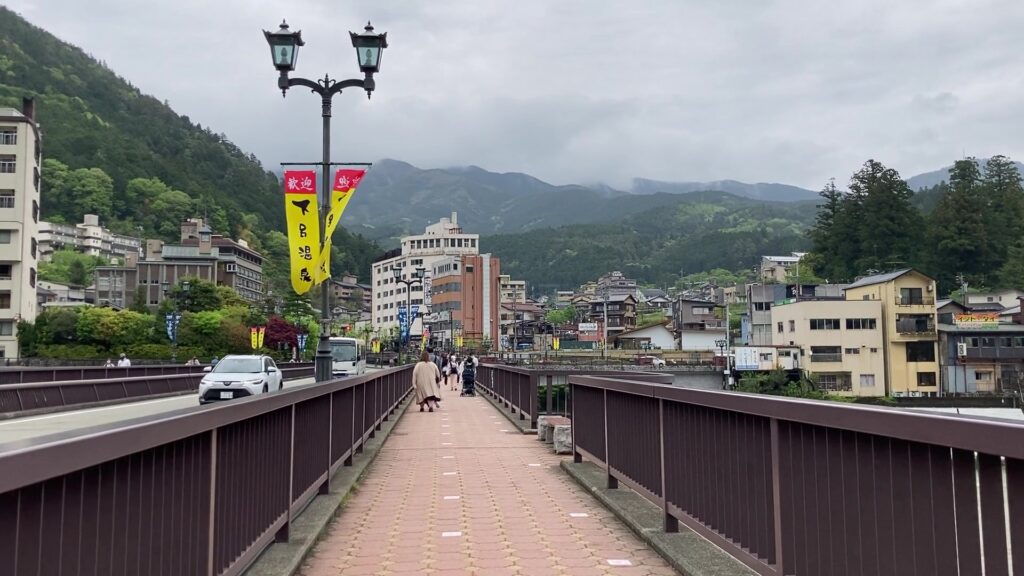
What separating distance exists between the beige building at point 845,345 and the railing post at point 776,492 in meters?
74.7

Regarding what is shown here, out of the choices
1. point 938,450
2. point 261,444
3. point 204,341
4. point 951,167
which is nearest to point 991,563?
point 938,450

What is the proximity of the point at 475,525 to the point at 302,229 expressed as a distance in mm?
9334

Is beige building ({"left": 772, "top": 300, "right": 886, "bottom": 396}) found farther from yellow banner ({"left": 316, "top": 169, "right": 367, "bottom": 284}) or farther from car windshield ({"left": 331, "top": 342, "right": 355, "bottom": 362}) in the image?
yellow banner ({"left": 316, "top": 169, "right": 367, "bottom": 284})

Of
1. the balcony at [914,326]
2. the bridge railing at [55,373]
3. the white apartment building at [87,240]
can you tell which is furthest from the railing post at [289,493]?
the white apartment building at [87,240]

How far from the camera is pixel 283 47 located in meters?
15.5

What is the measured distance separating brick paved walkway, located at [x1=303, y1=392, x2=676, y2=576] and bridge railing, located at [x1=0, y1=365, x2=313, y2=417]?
11.9 m

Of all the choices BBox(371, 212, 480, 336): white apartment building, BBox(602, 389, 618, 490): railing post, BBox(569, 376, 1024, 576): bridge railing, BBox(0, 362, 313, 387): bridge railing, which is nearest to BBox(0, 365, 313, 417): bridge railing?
BBox(0, 362, 313, 387): bridge railing

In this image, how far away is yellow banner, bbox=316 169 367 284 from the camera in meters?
15.6

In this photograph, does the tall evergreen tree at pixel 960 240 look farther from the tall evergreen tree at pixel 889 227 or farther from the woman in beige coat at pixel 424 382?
the woman in beige coat at pixel 424 382

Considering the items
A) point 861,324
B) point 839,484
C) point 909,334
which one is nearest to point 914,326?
point 909,334

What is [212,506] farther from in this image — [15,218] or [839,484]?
[15,218]

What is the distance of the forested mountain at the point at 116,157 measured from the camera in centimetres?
15588

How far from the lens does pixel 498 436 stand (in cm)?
1593

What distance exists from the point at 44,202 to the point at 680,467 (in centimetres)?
17691
